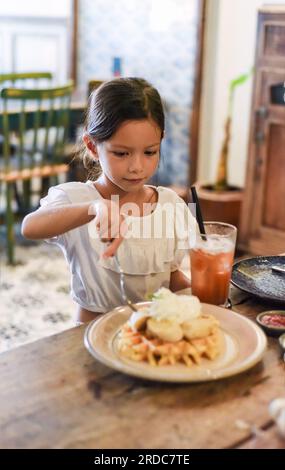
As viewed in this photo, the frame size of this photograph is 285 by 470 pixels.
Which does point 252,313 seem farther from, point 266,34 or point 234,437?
point 266,34

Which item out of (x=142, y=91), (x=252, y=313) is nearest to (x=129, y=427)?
(x=252, y=313)

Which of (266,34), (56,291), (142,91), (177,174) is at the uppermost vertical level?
(266,34)

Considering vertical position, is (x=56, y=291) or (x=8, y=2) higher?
(x=8, y=2)

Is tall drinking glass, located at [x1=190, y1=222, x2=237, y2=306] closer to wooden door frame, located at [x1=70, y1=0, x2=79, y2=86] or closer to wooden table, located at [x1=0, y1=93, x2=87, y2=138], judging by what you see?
wooden table, located at [x1=0, y1=93, x2=87, y2=138]

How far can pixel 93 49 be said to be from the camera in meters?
5.05

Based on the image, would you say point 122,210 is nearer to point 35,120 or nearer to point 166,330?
point 166,330

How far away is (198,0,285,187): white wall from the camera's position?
4.06m

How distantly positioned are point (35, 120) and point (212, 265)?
8.23 feet

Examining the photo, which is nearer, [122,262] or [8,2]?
[122,262]

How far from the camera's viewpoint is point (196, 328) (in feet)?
3.85

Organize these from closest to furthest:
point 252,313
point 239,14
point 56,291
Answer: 1. point 252,313
2. point 56,291
3. point 239,14

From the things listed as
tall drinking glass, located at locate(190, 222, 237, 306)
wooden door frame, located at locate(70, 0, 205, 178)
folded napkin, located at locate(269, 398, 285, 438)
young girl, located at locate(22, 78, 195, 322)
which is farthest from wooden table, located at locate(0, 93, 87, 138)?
folded napkin, located at locate(269, 398, 285, 438)

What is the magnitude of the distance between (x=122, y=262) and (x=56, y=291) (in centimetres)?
183
